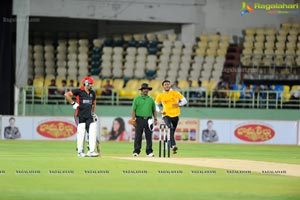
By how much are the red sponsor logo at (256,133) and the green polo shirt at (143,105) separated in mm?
15587

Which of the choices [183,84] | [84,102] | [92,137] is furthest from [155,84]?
[92,137]

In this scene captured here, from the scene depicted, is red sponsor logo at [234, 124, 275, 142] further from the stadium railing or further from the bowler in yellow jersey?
the bowler in yellow jersey

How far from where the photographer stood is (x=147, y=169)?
16984 millimetres

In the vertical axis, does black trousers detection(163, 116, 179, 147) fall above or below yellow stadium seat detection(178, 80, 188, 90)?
below

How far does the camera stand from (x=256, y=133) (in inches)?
1545

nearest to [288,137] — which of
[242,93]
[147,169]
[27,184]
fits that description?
[242,93]

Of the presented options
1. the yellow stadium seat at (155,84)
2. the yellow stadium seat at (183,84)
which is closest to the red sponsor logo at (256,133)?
the yellow stadium seat at (183,84)

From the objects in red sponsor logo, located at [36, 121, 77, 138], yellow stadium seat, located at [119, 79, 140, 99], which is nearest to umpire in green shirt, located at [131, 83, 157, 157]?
red sponsor logo, located at [36, 121, 77, 138]

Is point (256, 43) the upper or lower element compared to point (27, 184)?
upper

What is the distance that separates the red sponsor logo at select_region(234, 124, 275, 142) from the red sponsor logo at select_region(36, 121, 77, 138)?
7488mm

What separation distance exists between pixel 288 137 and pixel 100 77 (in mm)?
11337

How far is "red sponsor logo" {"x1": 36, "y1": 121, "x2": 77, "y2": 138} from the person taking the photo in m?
38.5

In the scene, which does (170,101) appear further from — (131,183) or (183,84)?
(183,84)

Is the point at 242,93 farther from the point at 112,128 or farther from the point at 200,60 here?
the point at 112,128
